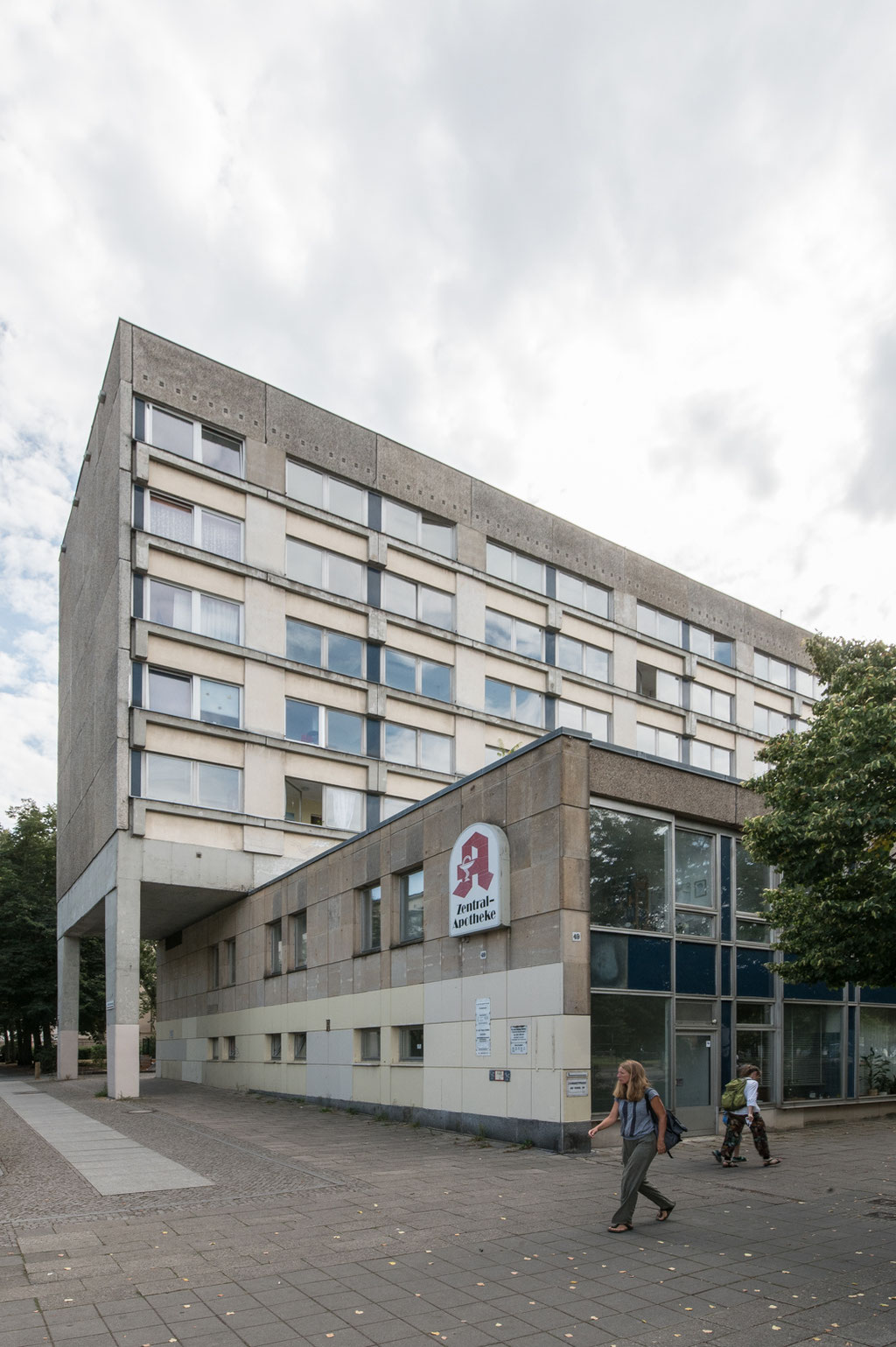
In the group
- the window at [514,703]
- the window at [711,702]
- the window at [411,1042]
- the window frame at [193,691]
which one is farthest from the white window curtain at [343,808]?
the window at [711,702]

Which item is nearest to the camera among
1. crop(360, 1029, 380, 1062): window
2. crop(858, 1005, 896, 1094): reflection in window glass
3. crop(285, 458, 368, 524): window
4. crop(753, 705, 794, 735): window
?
crop(858, 1005, 896, 1094): reflection in window glass

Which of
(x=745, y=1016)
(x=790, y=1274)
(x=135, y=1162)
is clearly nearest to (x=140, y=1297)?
(x=790, y=1274)

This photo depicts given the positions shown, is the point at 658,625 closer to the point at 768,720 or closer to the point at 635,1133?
the point at 768,720

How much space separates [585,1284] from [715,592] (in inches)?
1683

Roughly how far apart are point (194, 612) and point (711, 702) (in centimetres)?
2530

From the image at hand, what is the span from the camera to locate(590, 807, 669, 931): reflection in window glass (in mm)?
15695

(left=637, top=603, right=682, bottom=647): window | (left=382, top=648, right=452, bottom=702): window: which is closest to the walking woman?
(left=382, top=648, right=452, bottom=702): window

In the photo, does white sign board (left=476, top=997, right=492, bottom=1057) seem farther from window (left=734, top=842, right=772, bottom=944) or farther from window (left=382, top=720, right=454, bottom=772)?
window (left=382, top=720, right=454, bottom=772)

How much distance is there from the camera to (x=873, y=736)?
499 inches

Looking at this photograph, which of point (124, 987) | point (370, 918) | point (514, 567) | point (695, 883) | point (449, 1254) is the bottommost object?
point (124, 987)

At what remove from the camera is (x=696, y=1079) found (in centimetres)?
1667

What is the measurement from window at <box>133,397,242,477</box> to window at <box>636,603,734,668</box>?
19.4 meters

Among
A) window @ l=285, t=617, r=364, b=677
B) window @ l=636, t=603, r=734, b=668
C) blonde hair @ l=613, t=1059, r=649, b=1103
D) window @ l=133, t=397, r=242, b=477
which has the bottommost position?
blonde hair @ l=613, t=1059, r=649, b=1103

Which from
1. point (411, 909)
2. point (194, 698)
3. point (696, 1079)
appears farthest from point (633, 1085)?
point (194, 698)
